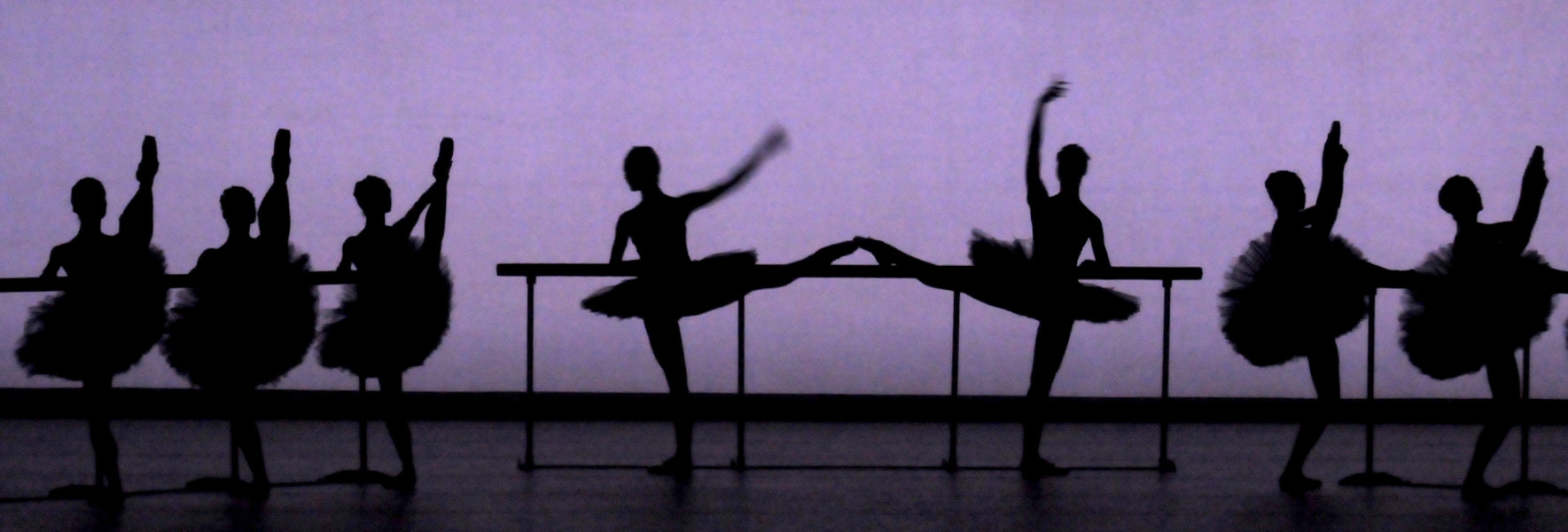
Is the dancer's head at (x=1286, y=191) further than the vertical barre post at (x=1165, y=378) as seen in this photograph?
No

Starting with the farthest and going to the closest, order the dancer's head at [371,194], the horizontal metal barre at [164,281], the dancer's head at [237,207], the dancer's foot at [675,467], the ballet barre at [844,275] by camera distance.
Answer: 1. the dancer's foot at [675,467]
2. the ballet barre at [844,275]
3. the dancer's head at [371,194]
4. the dancer's head at [237,207]
5. the horizontal metal barre at [164,281]

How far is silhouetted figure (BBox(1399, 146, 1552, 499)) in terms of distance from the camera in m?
3.36

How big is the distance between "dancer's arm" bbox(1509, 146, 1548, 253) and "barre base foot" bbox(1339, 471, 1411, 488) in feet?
2.21

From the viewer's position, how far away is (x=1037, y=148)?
3699mm

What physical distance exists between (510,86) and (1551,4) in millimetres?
4682

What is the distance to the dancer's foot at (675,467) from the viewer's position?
377 centimetres

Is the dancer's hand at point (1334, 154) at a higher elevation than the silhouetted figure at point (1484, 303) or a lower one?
higher

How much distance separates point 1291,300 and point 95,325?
119 inches

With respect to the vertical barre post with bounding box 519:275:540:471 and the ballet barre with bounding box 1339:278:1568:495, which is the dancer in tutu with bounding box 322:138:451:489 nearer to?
the vertical barre post with bounding box 519:275:540:471

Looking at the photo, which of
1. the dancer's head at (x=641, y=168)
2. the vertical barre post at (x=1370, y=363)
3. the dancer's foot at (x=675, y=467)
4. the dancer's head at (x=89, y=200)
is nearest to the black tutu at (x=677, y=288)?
the dancer's head at (x=641, y=168)

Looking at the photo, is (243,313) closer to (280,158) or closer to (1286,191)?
(280,158)

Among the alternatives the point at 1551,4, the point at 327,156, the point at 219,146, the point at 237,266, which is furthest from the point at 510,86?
the point at 1551,4

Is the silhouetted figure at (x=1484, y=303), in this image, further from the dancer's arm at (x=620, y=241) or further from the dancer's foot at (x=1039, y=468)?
the dancer's arm at (x=620, y=241)

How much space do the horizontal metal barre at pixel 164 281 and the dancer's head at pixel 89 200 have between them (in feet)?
0.60
